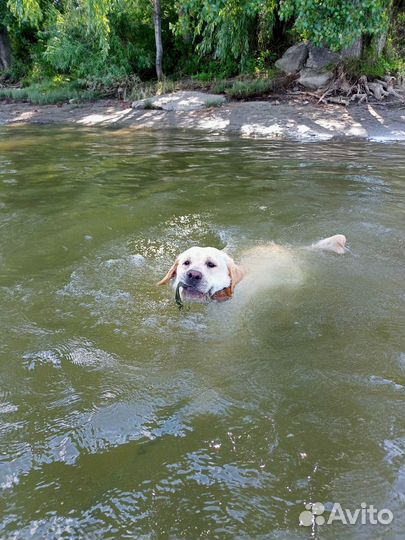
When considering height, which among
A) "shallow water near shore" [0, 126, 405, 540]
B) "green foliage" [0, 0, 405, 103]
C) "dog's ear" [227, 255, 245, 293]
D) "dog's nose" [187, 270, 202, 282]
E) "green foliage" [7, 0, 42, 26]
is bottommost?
"shallow water near shore" [0, 126, 405, 540]

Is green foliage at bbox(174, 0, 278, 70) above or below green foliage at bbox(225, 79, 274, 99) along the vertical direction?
above

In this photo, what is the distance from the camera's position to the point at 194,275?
13.9 feet

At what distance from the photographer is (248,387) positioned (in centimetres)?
328

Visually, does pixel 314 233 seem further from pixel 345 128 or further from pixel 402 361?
pixel 345 128

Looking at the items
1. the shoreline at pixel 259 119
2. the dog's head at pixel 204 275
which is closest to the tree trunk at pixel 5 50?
the shoreline at pixel 259 119

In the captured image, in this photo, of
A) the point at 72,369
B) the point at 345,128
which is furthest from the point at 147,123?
the point at 72,369

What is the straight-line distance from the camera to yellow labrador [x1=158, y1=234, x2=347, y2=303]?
4.31 m

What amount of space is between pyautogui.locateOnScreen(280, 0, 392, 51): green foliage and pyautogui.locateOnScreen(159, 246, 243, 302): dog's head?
1071cm

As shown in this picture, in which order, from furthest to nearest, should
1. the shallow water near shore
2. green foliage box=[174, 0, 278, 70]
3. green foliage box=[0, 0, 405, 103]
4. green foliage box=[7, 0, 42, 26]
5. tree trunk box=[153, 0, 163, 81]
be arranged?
tree trunk box=[153, 0, 163, 81]
green foliage box=[7, 0, 42, 26]
green foliage box=[174, 0, 278, 70]
green foliage box=[0, 0, 405, 103]
the shallow water near shore

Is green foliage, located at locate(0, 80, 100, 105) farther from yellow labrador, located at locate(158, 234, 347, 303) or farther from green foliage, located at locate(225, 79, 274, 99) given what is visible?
yellow labrador, located at locate(158, 234, 347, 303)

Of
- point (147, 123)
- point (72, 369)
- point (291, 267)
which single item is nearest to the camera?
point (72, 369)

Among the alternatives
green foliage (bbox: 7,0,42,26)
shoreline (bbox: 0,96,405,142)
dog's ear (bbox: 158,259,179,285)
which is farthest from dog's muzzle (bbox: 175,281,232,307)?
green foliage (bbox: 7,0,42,26)

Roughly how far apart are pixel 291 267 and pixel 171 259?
144 centimetres

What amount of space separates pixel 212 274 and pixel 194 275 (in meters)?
0.22
